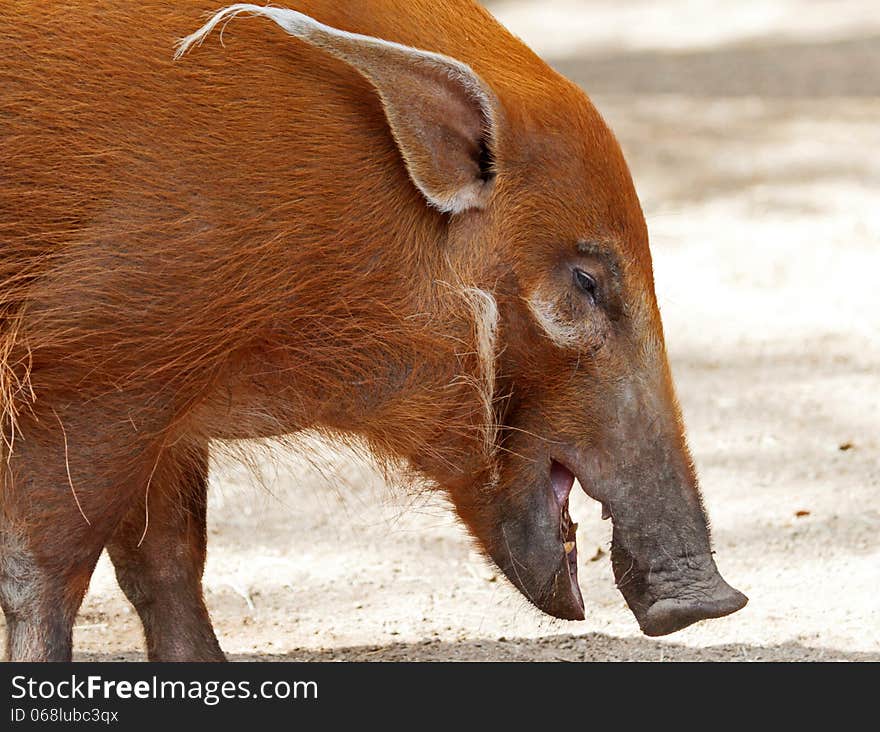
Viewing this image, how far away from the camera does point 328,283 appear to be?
2.71 meters

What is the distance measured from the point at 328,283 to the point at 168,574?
861mm

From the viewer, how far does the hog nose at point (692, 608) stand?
2.85 meters

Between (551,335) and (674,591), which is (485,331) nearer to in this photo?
(551,335)

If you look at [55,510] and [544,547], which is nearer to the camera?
[55,510]

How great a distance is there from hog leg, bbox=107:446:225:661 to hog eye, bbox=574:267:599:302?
0.89 meters

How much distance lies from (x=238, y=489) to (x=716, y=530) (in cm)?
143

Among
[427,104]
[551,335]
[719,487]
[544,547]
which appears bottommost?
[544,547]

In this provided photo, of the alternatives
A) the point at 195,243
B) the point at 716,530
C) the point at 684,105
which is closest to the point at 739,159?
the point at 684,105

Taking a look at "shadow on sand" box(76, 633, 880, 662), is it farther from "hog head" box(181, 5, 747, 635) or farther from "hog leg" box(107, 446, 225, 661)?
"hog head" box(181, 5, 747, 635)

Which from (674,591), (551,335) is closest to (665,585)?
(674,591)

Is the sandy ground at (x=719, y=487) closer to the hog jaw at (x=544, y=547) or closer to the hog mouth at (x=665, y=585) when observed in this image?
the hog jaw at (x=544, y=547)

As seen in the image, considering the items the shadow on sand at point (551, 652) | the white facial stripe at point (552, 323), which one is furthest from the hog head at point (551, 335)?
the shadow on sand at point (551, 652)

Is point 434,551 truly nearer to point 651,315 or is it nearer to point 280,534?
point 280,534

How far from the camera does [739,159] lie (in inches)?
296
